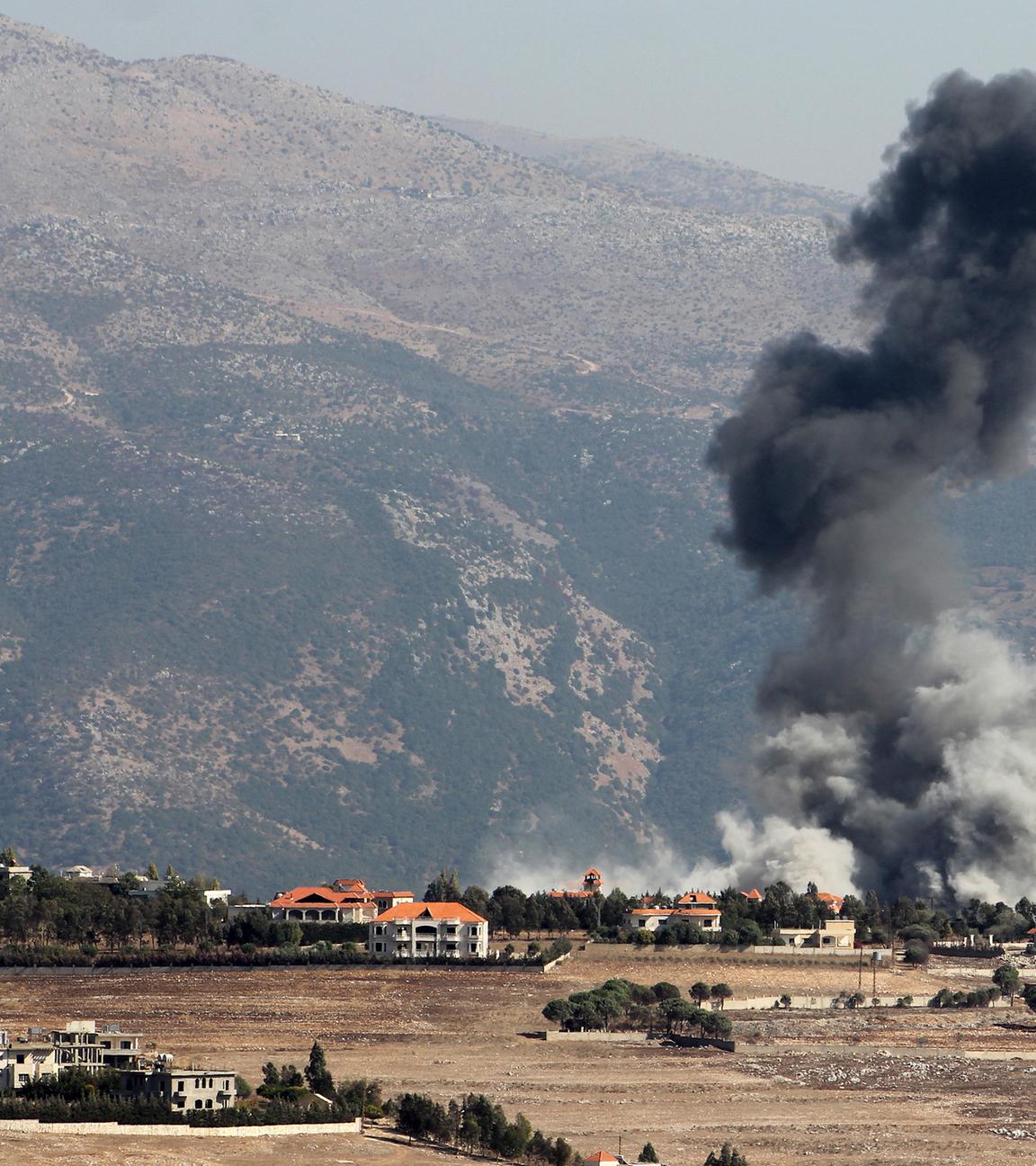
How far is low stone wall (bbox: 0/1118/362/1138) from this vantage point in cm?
7481

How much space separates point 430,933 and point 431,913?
0.90 meters

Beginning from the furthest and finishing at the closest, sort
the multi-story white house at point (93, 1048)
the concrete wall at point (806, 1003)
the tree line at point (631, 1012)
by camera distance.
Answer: the concrete wall at point (806, 1003) → the tree line at point (631, 1012) → the multi-story white house at point (93, 1048)

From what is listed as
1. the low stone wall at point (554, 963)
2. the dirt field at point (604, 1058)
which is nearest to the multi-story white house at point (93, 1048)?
the dirt field at point (604, 1058)

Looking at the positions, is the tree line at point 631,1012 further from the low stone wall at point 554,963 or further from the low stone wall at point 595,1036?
the low stone wall at point 554,963

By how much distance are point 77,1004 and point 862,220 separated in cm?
5149

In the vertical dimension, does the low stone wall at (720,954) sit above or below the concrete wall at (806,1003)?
above

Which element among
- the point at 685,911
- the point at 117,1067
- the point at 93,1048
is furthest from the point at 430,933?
the point at 117,1067

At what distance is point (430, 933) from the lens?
109 m

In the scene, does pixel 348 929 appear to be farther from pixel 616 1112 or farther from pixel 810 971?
pixel 616 1112

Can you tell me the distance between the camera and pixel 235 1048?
300 ft

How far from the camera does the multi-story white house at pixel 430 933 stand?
10844 cm

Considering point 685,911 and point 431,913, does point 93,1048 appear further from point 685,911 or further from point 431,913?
point 685,911

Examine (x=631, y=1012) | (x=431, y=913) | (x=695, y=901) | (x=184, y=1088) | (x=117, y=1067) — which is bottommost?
(x=184, y=1088)

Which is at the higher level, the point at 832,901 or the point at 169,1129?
the point at 832,901
